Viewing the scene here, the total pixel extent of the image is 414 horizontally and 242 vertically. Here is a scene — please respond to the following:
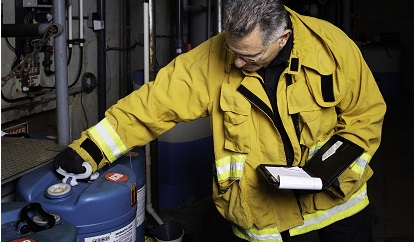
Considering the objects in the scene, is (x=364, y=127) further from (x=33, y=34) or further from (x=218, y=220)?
(x=218, y=220)

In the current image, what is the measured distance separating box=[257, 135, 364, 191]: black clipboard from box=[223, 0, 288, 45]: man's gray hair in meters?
0.38

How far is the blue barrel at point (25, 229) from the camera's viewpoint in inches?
40.8

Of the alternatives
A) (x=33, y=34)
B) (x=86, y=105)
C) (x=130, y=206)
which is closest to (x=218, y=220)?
(x=86, y=105)

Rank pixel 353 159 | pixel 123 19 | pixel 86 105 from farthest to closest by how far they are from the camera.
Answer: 1. pixel 123 19
2. pixel 86 105
3. pixel 353 159

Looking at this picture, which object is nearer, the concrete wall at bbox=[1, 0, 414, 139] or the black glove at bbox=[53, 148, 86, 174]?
the black glove at bbox=[53, 148, 86, 174]

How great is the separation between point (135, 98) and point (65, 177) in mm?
314

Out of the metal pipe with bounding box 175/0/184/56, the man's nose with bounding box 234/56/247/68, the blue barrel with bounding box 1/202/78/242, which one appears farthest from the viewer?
the metal pipe with bounding box 175/0/184/56

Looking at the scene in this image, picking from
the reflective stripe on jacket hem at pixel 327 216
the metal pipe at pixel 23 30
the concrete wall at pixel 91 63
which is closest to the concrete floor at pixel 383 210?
the reflective stripe on jacket hem at pixel 327 216

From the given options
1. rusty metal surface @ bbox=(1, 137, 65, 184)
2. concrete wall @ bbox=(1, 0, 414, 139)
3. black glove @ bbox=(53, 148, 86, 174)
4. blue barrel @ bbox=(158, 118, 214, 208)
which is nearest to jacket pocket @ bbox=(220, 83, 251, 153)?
black glove @ bbox=(53, 148, 86, 174)

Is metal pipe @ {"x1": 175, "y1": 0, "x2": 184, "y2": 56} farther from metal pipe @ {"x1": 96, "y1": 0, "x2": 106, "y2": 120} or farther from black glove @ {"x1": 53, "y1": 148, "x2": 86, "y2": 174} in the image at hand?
black glove @ {"x1": 53, "y1": 148, "x2": 86, "y2": 174}

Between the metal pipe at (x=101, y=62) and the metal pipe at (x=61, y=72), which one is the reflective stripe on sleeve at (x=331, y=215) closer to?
the metal pipe at (x=61, y=72)

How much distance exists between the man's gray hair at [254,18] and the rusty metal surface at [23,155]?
681 millimetres

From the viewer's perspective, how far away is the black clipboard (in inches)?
53.4

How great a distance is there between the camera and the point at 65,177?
1345 millimetres
